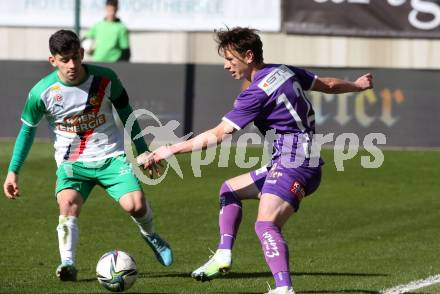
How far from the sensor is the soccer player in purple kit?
7.68 m

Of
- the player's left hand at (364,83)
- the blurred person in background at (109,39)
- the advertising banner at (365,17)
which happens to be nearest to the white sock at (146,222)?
the player's left hand at (364,83)

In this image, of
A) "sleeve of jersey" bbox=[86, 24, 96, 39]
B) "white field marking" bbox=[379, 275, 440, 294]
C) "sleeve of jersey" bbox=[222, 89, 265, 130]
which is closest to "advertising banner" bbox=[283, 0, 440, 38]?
"sleeve of jersey" bbox=[86, 24, 96, 39]

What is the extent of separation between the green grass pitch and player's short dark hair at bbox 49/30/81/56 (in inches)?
68.0

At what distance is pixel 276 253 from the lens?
7.64 m

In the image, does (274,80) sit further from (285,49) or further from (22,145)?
(285,49)

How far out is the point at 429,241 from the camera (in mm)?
11039

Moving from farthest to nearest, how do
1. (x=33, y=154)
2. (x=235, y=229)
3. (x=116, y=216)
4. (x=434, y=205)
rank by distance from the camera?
(x=33, y=154), (x=434, y=205), (x=116, y=216), (x=235, y=229)

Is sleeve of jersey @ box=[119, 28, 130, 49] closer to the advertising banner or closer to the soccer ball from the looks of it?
the advertising banner

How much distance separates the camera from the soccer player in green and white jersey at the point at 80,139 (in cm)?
871

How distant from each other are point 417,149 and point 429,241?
8.19 metres

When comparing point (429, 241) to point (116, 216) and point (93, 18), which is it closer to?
point (116, 216)

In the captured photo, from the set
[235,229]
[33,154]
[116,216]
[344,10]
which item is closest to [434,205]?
[116,216]

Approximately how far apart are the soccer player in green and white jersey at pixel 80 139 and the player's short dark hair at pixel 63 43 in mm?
91

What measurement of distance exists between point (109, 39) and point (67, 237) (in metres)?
11.4
